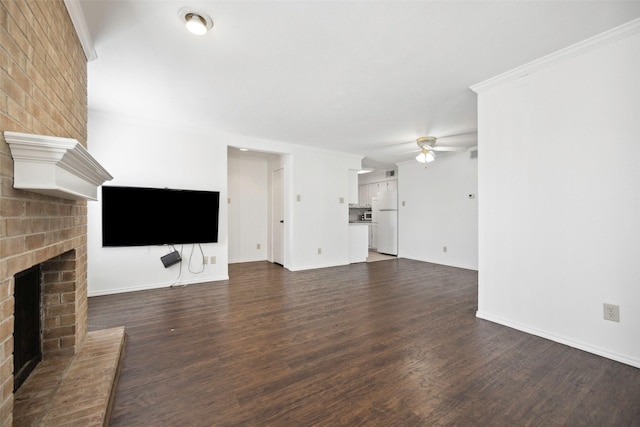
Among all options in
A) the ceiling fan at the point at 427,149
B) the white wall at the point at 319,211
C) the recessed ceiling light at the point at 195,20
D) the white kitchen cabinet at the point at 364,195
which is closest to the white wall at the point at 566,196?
the ceiling fan at the point at 427,149

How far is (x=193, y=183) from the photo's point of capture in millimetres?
4051

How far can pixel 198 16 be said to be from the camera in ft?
5.81

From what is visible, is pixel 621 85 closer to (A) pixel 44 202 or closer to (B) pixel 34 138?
(B) pixel 34 138

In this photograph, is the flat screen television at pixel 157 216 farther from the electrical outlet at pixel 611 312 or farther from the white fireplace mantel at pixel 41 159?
the electrical outlet at pixel 611 312

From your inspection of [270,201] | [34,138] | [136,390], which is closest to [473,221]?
[270,201]

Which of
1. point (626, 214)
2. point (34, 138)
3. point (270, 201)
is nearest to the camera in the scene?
point (34, 138)

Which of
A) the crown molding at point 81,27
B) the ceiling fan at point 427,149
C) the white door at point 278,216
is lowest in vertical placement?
the white door at point 278,216

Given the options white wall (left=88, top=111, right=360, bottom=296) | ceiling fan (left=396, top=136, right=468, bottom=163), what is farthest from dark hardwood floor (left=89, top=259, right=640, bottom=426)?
ceiling fan (left=396, top=136, right=468, bottom=163)

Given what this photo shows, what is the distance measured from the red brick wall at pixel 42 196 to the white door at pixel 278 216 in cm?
356

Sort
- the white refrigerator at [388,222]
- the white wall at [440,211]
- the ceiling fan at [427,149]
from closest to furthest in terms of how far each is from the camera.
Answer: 1. the ceiling fan at [427,149]
2. the white wall at [440,211]
3. the white refrigerator at [388,222]

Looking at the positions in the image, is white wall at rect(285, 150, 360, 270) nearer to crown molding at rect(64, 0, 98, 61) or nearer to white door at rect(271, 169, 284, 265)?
white door at rect(271, 169, 284, 265)

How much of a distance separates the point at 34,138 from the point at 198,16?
1.33 metres

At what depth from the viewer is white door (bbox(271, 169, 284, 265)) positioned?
5.47 metres

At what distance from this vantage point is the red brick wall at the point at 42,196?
3.16 feet
